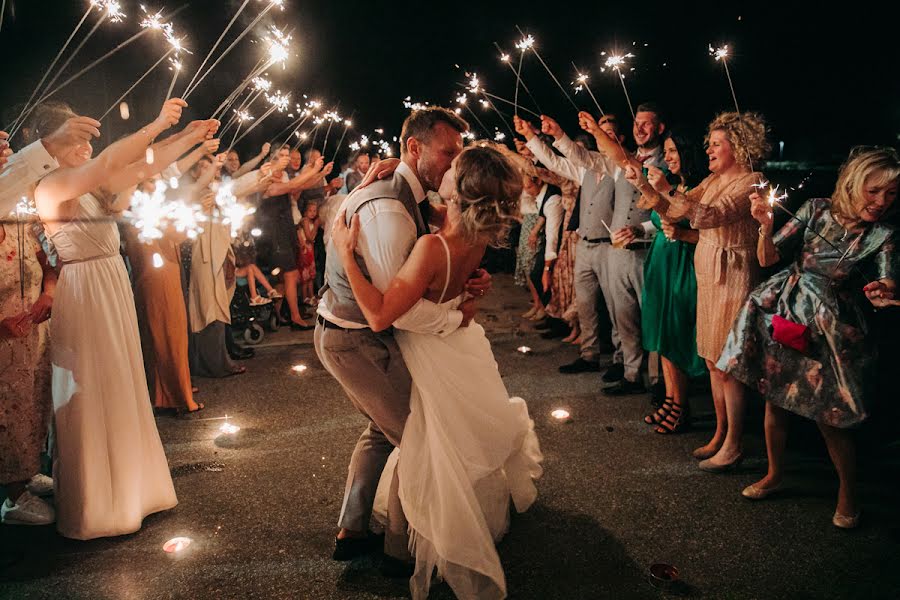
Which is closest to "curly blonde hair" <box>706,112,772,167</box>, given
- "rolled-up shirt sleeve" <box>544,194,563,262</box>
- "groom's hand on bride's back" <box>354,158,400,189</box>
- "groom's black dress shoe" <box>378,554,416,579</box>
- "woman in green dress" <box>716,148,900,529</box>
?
"woman in green dress" <box>716,148,900,529</box>

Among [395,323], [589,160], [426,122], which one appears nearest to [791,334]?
[395,323]

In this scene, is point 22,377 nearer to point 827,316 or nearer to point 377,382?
point 377,382

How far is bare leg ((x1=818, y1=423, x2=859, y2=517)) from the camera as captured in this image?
3256 millimetres

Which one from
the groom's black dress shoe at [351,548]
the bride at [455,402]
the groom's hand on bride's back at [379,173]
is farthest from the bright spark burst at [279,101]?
the groom's black dress shoe at [351,548]

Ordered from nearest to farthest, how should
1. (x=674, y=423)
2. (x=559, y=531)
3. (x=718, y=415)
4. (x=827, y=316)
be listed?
(x=827, y=316) → (x=559, y=531) → (x=718, y=415) → (x=674, y=423)

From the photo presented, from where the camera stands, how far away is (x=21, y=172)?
9.77 feet

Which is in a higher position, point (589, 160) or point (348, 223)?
point (589, 160)

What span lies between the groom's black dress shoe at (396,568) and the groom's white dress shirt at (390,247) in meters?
1.27

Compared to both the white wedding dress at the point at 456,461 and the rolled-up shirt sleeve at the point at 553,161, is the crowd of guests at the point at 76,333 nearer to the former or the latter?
the white wedding dress at the point at 456,461

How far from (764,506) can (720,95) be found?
8.11 metres

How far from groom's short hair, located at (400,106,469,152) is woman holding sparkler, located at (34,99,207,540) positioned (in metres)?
1.31

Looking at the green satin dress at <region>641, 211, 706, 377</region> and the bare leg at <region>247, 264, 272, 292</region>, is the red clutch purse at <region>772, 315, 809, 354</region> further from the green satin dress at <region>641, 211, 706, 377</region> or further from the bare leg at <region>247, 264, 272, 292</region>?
the bare leg at <region>247, 264, 272, 292</region>

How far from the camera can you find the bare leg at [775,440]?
3.60m

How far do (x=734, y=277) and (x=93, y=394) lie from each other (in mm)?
4116
